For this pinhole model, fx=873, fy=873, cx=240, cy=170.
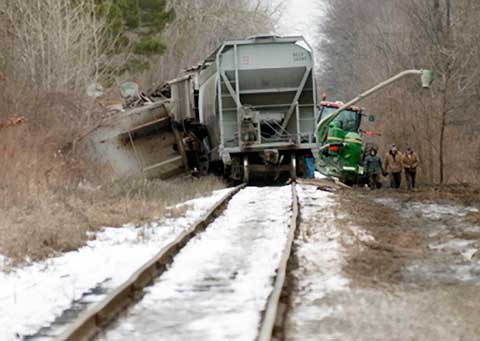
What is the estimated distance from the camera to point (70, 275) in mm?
9578

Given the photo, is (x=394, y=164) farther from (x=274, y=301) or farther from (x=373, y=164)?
(x=274, y=301)

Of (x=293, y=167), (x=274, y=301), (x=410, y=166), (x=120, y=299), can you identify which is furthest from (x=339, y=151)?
(x=274, y=301)

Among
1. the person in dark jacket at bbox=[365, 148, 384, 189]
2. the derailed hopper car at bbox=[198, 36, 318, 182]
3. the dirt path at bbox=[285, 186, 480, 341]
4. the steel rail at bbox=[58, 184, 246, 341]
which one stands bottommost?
the person in dark jacket at bbox=[365, 148, 384, 189]

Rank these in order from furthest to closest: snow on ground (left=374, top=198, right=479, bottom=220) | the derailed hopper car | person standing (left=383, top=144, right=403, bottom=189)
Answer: person standing (left=383, top=144, right=403, bottom=189) → the derailed hopper car → snow on ground (left=374, top=198, right=479, bottom=220)

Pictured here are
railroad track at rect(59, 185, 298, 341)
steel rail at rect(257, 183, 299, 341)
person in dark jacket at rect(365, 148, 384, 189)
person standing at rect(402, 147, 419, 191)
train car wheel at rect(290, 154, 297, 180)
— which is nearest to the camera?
steel rail at rect(257, 183, 299, 341)

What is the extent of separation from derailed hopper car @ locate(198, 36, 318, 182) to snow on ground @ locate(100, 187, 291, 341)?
9209 millimetres

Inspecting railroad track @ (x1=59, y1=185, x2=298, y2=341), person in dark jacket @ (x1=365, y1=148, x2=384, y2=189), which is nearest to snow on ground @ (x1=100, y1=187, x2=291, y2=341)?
railroad track @ (x1=59, y1=185, x2=298, y2=341)

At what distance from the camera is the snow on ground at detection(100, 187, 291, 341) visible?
698 cm

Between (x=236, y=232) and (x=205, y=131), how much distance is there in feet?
44.2

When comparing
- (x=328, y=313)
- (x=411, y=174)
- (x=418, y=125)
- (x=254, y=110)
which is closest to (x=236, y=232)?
(x=328, y=313)

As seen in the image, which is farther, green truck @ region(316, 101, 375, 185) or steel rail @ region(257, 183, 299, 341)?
green truck @ region(316, 101, 375, 185)

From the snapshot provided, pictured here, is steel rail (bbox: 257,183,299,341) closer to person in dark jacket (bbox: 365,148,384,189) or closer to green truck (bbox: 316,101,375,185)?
person in dark jacket (bbox: 365,148,384,189)

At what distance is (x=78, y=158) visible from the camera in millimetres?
22734

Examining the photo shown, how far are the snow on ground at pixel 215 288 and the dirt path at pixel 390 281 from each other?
37 cm
